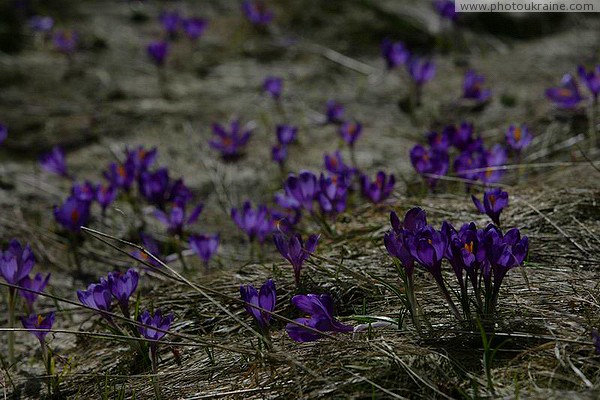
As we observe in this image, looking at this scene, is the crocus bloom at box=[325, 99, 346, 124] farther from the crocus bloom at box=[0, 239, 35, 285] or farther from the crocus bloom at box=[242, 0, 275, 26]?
the crocus bloom at box=[0, 239, 35, 285]

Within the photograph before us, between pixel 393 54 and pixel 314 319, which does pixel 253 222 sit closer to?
pixel 314 319

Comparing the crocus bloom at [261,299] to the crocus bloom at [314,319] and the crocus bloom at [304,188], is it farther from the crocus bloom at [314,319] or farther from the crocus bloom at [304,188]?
the crocus bloom at [304,188]

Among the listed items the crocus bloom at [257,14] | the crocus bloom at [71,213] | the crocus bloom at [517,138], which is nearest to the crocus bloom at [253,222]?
the crocus bloom at [71,213]

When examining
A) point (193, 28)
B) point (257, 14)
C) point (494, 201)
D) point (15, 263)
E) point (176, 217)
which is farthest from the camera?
point (257, 14)

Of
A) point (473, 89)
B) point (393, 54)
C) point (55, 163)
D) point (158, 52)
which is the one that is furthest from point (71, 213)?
point (473, 89)

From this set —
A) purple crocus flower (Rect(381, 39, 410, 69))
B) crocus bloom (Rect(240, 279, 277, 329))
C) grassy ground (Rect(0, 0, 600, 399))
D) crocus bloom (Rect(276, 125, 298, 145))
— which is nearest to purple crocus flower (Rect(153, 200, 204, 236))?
grassy ground (Rect(0, 0, 600, 399))

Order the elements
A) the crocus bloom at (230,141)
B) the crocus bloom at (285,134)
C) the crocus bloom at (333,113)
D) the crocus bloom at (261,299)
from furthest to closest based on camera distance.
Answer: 1. the crocus bloom at (333,113)
2. the crocus bloom at (230,141)
3. the crocus bloom at (285,134)
4. the crocus bloom at (261,299)
